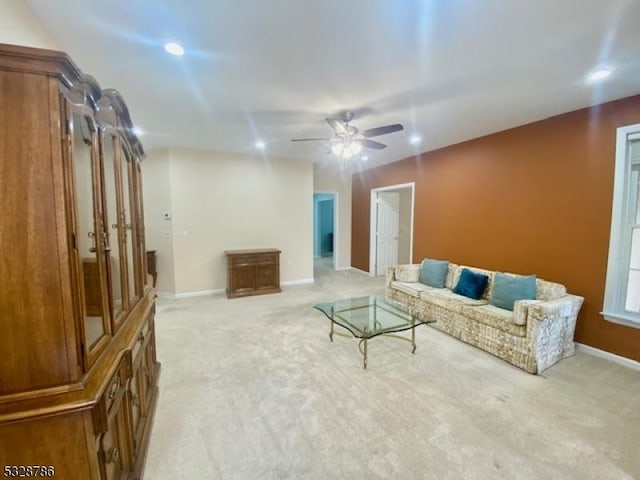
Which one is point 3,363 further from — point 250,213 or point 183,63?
point 250,213

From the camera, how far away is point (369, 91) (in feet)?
8.80

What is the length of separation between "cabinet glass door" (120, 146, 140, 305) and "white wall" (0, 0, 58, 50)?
0.71 metres

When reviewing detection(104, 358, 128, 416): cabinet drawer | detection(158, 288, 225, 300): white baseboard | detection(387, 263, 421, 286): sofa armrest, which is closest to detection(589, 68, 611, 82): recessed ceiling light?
detection(387, 263, 421, 286): sofa armrest

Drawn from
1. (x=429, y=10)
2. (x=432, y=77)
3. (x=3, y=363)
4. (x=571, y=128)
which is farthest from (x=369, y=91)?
(x=3, y=363)

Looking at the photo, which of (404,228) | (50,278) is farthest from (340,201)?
(50,278)

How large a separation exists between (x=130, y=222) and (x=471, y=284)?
366 centimetres

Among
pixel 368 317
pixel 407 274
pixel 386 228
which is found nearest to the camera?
pixel 368 317

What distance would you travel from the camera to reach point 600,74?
7.68ft

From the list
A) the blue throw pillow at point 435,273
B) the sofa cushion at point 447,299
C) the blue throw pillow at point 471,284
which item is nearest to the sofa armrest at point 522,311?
the sofa cushion at point 447,299

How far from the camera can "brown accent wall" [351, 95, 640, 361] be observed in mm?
2928

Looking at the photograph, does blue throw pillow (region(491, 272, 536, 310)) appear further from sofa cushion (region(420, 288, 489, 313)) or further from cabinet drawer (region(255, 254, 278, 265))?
cabinet drawer (region(255, 254, 278, 265))

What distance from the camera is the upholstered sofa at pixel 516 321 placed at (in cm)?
264

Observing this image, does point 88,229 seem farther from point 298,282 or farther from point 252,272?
point 298,282

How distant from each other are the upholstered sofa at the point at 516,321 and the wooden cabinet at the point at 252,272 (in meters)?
2.55
